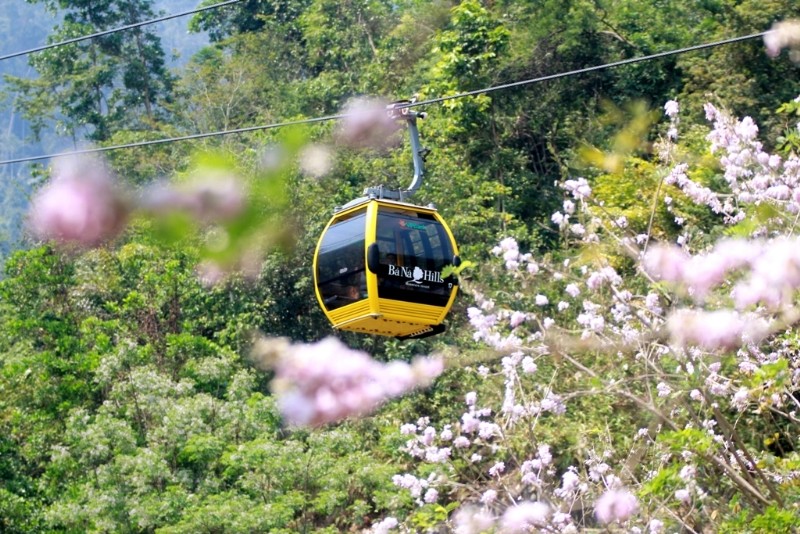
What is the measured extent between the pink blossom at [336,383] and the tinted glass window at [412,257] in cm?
194

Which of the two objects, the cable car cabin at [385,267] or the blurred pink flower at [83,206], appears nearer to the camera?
the blurred pink flower at [83,206]

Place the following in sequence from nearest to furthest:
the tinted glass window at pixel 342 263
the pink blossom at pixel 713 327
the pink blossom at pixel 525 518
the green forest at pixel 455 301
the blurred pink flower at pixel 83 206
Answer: the blurred pink flower at pixel 83 206, the pink blossom at pixel 713 327, the green forest at pixel 455 301, the pink blossom at pixel 525 518, the tinted glass window at pixel 342 263

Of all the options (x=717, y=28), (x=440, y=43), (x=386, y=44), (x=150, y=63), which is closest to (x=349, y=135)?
(x=440, y=43)

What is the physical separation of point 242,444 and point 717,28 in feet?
35.3

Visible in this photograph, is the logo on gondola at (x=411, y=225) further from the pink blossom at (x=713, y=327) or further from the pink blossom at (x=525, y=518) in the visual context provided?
the pink blossom at (x=713, y=327)

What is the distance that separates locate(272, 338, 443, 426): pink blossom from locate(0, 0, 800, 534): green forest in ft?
0.28

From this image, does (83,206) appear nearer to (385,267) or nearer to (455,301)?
(385,267)

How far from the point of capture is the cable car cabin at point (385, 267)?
9789 mm

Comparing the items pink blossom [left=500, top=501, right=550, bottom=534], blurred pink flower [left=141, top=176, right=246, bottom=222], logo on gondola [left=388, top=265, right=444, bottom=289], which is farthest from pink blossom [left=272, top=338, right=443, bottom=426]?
blurred pink flower [left=141, top=176, right=246, bottom=222]

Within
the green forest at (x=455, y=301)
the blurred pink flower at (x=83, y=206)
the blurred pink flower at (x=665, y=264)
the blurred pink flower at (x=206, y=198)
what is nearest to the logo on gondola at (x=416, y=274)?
the green forest at (x=455, y=301)

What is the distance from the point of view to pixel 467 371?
16.1 metres

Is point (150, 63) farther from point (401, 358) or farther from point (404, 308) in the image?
point (404, 308)

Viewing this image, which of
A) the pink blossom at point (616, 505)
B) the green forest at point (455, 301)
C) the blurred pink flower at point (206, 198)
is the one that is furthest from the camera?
the pink blossom at point (616, 505)

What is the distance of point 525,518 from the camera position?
25.6 feet
